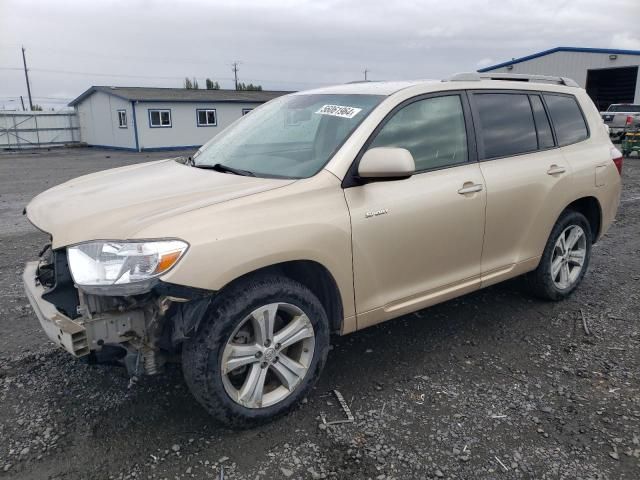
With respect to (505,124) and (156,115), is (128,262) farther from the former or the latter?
(156,115)

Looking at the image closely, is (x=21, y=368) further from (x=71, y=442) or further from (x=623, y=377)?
(x=623, y=377)

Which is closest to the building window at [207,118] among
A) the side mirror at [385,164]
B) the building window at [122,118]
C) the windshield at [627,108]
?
the building window at [122,118]

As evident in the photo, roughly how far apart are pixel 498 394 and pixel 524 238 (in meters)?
1.37

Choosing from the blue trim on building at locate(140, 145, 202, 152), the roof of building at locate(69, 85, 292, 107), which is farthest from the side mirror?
the blue trim on building at locate(140, 145, 202, 152)

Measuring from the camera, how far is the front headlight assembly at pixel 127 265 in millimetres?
2426

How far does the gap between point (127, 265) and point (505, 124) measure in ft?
9.75

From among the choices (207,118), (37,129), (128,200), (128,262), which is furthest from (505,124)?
(37,129)

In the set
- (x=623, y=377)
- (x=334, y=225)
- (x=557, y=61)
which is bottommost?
(x=623, y=377)

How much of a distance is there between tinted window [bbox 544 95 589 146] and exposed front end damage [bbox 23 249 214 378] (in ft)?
11.2

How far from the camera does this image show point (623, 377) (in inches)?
136

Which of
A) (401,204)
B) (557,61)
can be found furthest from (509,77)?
(557,61)

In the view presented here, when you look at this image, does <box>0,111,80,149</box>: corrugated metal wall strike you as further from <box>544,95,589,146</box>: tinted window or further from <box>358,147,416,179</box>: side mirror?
<box>358,147,416,179</box>: side mirror

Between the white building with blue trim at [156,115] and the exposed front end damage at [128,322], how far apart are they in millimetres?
27087

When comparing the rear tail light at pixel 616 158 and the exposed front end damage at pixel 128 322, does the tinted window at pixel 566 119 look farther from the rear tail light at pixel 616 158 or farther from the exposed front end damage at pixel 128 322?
the exposed front end damage at pixel 128 322
